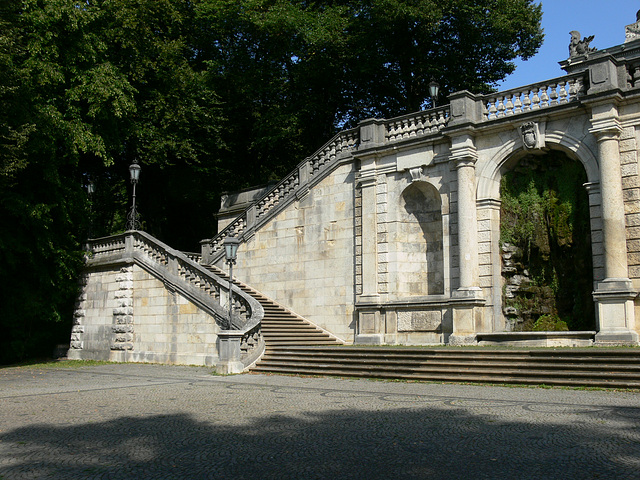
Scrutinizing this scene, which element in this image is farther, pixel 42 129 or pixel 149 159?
pixel 149 159

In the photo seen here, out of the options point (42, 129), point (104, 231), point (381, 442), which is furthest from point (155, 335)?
point (104, 231)

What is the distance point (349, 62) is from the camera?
94.6 ft

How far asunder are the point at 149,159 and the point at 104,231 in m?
13.8

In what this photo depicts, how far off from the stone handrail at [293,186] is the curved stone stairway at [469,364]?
6.52 metres

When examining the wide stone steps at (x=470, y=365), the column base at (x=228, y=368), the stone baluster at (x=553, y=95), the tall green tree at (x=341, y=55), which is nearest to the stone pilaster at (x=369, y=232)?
the wide stone steps at (x=470, y=365)

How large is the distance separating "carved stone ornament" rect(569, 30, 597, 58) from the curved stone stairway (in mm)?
17101

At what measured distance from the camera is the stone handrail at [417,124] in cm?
1980

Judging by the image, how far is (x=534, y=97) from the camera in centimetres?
1791

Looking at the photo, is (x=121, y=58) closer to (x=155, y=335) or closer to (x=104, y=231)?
(x=155, y=335)

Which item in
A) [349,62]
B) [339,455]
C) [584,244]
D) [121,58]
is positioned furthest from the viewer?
[349,62]

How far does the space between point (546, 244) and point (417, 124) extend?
5.96 meters

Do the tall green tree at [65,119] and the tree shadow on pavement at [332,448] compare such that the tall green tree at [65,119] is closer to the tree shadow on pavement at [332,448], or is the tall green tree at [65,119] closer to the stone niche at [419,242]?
the stone niche at [419,242]

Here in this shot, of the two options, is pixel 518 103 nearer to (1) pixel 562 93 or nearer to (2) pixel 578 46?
(1) pixel 562 93

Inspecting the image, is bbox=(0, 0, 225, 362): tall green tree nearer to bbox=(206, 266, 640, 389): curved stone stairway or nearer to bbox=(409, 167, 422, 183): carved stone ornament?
bbox=(206, 266, 640, 389): curved stone stairway
